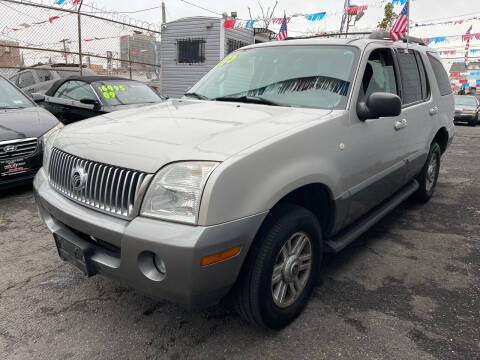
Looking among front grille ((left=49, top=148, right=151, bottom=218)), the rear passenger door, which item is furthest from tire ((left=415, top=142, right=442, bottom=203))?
front grille ((left=49, top=148, right=151, bottom=218))

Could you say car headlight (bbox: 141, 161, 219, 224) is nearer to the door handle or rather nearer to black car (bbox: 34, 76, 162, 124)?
the door handle

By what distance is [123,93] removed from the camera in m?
7.56

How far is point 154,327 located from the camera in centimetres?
240

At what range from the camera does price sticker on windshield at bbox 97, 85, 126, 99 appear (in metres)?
7.23

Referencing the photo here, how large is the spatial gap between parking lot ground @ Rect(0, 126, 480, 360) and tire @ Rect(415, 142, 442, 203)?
1.07m

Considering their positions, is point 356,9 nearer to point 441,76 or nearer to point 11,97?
point 441,76

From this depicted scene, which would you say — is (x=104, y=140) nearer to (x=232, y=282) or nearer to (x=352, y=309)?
(x=232, y=282)

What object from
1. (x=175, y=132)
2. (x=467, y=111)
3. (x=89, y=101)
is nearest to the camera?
(x=175, y=132)

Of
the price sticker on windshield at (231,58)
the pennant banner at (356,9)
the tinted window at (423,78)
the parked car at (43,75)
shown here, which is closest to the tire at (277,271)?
the price sticker on windshield at (231,58)

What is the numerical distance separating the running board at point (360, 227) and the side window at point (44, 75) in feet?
34.8

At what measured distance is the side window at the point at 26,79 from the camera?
11.5m

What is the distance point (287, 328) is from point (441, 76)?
3830mm

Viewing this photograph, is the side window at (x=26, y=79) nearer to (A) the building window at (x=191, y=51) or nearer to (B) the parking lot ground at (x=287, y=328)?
(A) the building window at (x=191, y=51)

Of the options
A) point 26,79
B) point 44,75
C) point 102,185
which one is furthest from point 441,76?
point 26,79
